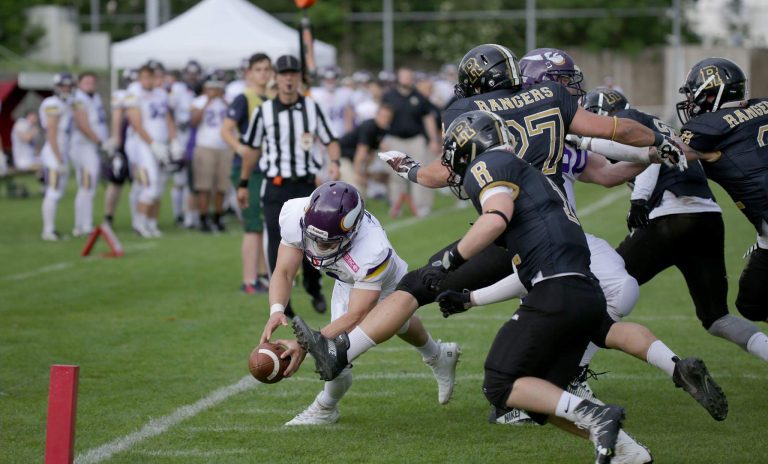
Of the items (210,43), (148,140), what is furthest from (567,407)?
(210,43)

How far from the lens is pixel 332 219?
5.30m

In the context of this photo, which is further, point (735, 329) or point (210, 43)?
point (210, 43)

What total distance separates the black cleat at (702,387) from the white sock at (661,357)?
6.9 inches

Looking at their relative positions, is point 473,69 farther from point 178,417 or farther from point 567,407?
point 178,417

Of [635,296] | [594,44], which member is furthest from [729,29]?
[635,296]

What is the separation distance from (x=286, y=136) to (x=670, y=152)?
393cm

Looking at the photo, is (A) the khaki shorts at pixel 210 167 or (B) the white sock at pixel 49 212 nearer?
(B) the white sock at pixel 49 212

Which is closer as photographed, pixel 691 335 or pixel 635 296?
pixel 635 296

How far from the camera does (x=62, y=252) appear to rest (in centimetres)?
1319

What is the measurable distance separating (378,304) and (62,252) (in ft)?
27.5

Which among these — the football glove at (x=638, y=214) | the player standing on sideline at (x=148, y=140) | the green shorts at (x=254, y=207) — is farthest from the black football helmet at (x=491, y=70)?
the player standing on sideline at (x=148, y=140)

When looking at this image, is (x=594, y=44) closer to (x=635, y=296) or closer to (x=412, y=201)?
(x=412, y=201)

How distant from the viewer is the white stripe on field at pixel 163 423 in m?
5.24

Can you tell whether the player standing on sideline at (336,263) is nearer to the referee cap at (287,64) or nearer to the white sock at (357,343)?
the white sock at (357,343)
